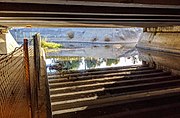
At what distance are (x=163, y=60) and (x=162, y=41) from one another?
0.70m

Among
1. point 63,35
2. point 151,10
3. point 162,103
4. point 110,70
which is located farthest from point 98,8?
point 63,35

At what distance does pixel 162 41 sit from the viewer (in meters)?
7.07

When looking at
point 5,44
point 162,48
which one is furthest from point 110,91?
point 5,44

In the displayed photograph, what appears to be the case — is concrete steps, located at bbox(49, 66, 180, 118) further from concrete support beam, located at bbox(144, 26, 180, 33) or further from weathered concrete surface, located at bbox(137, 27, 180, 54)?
concrete support beam, located at bbox(144, 26, 180, 33)

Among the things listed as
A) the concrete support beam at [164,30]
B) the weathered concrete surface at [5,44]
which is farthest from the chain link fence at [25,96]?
the weathered concrete surface at [5,44]

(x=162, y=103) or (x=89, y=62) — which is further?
(x=89, y=62)

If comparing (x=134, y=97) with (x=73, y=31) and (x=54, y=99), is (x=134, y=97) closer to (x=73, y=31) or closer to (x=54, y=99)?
(x=54, y=99)

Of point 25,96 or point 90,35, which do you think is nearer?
point 25,96

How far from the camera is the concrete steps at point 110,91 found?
3693 millimetres

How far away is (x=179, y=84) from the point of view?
524cm

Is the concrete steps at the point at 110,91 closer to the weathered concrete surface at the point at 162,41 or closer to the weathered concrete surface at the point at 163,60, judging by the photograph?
the weathered concrete surface at the point at 163,60

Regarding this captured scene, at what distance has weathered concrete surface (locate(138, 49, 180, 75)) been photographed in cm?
595

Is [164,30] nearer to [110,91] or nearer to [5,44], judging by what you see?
[110,91]

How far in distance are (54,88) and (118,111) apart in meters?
1.64
